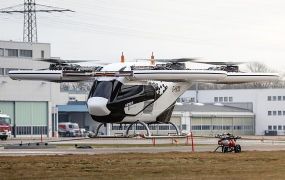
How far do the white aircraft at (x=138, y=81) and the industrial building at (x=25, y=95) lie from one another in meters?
62.4

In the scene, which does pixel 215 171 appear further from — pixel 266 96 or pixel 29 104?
pixel 266 96

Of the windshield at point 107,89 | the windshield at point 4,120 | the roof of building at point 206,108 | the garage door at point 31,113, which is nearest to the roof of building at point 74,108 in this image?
the roof of building at point 206,108

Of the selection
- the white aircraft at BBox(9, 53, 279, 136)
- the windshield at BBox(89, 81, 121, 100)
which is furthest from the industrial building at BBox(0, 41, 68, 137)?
the windshield at BBox(89, 81, 121, 100)

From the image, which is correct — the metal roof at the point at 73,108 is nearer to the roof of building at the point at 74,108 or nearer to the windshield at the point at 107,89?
the roof of building at the point at 74,108

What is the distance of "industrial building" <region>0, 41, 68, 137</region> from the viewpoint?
11719 cm

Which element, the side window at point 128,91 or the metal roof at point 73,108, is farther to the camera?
the metal roof at point 73,108

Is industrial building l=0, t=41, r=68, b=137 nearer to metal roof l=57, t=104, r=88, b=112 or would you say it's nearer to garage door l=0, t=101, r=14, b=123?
garage door l=0, t=101, r=14, b=123

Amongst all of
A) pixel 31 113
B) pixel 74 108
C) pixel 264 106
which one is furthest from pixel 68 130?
pixel 264 106

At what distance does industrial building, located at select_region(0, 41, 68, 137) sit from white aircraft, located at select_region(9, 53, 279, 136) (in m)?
62.4

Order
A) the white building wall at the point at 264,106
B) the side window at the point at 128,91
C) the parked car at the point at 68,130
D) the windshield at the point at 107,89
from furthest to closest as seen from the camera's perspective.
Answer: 1. the white building wall at the point at 264,106
2. the parked car at the point at 68,130
3. the side window at the point at 128,91
4. the windshield at the point at 107,89

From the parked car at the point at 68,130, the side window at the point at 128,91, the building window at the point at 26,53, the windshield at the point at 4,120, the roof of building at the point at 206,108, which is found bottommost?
the parked car at the point at 68,130

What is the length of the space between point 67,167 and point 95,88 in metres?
17.2

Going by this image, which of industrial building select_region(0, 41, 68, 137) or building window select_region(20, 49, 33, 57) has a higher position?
building window select_region(20, 49, 33, 57)

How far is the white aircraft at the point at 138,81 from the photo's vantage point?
165 ft
